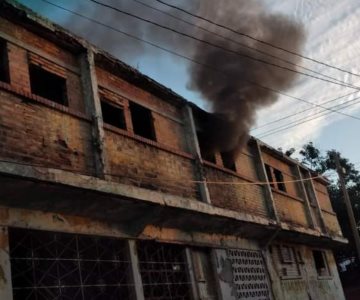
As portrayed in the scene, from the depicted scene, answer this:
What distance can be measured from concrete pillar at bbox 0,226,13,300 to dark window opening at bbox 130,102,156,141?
4196 millimetres

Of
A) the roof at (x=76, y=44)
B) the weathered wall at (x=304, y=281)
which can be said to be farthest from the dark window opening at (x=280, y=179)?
the roof at (x=76, y=44)

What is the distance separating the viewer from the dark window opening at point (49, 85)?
24.7 ft

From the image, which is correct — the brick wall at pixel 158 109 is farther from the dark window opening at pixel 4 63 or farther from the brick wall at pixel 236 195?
the dark window opening at pixel 4 63

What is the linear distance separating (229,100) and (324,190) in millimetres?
9929

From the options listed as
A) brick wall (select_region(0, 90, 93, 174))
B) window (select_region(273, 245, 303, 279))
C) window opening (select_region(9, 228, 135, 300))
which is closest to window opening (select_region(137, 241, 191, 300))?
window opening (select_region(9, 228, 135, 300))

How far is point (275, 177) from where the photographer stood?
15.3m

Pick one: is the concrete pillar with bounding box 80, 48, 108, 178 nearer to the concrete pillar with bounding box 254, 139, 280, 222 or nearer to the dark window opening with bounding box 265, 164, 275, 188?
the concrete pillar with bounding box 254, 139, 280, 222

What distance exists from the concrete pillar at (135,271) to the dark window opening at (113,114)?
2.24 metres

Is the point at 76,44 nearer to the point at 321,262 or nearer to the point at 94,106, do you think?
the point at 94,106

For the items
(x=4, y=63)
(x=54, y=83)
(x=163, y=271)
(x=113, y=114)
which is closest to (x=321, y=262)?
(x=163, y=271)

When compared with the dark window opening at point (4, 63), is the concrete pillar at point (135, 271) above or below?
below

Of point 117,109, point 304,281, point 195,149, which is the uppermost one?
point 117,109

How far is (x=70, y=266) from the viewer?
6.85 meters

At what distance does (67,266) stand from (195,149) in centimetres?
433
